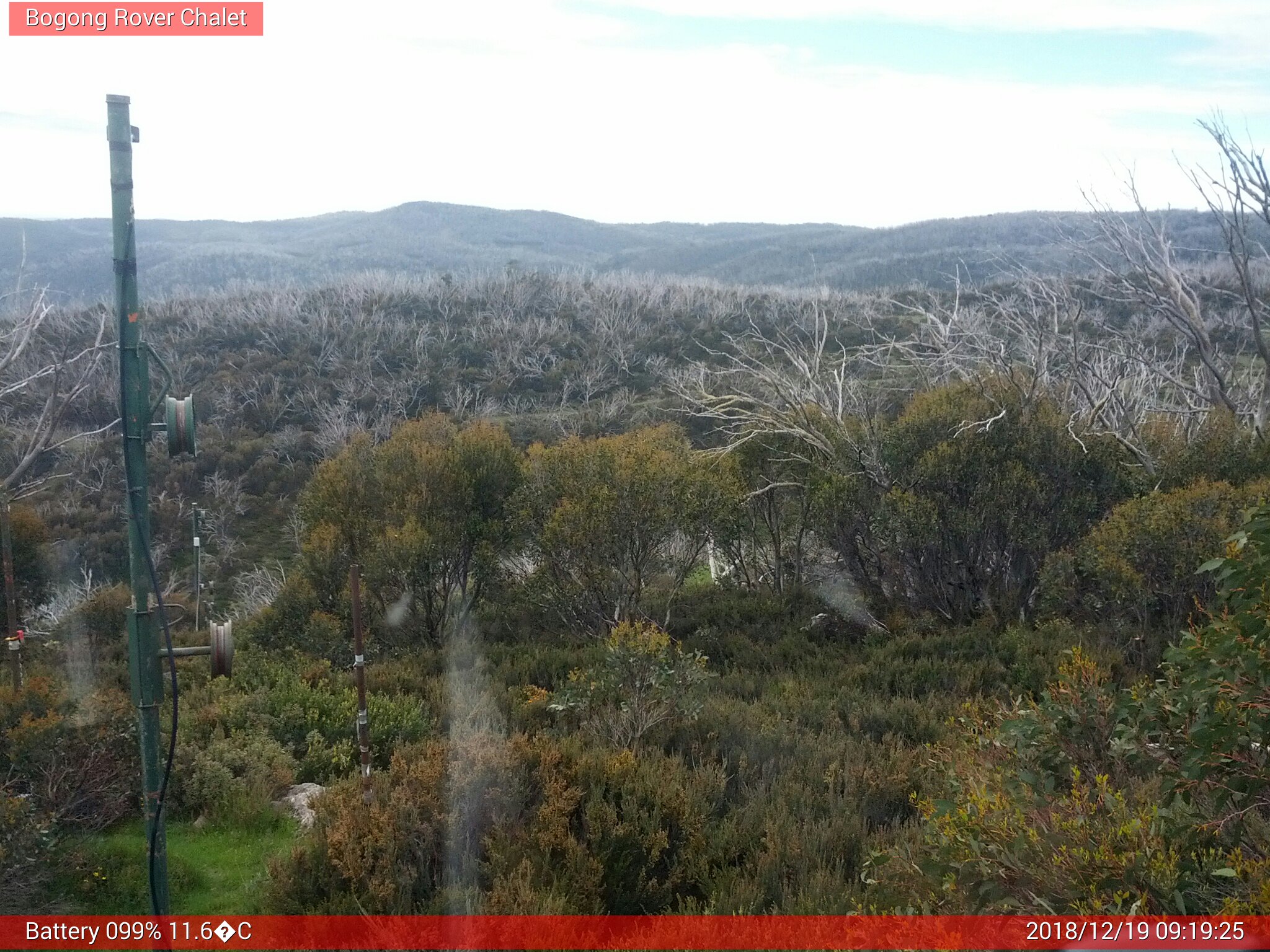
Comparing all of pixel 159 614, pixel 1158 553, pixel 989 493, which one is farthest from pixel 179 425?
pixel 989 493

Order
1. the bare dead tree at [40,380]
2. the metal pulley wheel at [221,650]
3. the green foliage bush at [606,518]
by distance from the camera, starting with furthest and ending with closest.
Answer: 1. the bare dead tree at [40,380]
2. the green foliage bush at [606,518]
3. the metal pulley wheel at [221,650]

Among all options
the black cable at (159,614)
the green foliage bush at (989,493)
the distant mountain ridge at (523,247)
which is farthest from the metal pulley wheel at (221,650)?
the distant mountain ridge at (523,247)

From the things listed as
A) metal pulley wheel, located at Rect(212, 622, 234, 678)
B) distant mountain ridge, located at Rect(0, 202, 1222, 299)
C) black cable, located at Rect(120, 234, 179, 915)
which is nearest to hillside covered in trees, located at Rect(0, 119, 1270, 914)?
black cable, located at Rect(120, 234, 179, 915)

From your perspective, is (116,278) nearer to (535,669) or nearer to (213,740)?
(213,740)

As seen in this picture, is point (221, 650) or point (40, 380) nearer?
point (221, 650)

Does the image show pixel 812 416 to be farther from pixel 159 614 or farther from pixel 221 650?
pixel 159 614

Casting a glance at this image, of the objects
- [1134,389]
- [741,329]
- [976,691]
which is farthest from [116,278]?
[741,329]

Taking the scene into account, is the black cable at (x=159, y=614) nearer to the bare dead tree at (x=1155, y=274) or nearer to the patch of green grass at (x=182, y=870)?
the patch of green grass at (x=182, y=870)

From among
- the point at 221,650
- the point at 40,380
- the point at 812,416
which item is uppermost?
the point at 812,416
